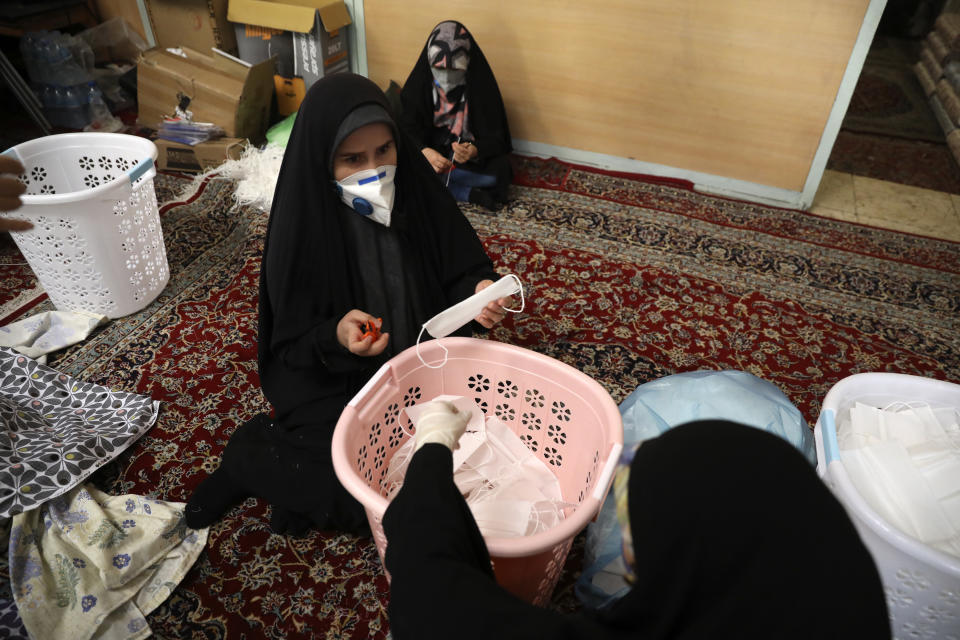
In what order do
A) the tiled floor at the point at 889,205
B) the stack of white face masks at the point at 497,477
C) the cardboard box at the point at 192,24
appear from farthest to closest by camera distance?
the cardboard box at the point at 192,24
the tiled floor at the point at 889,205
the stack of white face masks at the point at 497,477

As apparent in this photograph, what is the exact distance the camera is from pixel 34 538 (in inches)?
46.9

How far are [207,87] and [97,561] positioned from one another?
7.56 feet

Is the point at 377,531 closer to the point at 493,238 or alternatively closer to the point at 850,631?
the point at 850,631

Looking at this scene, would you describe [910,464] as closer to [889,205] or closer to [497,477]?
[497,477]

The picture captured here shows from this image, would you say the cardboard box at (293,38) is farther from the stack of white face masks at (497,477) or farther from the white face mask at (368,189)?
the stack of white face masks at (497,477)

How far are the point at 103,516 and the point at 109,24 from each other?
3.28 meters

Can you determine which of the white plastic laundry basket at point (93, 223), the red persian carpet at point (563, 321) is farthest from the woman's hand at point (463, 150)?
the white plastic laundry basket at point (93, 223)

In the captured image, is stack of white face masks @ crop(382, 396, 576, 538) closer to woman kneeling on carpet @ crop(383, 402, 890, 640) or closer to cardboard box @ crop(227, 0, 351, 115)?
woman kneeling on carpet @ crop(383, 402, 890, 640)

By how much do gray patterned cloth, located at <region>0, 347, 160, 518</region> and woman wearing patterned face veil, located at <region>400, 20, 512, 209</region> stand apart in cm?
153

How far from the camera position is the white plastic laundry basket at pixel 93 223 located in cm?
160

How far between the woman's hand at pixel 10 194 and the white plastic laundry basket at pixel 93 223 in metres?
0.15

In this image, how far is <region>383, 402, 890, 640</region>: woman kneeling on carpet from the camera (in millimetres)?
480

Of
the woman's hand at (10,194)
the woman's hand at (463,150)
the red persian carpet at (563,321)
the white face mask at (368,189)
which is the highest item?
the white face mask at (368,189)

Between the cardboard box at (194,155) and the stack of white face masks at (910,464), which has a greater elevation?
the stack of white face masks at (910,464)
